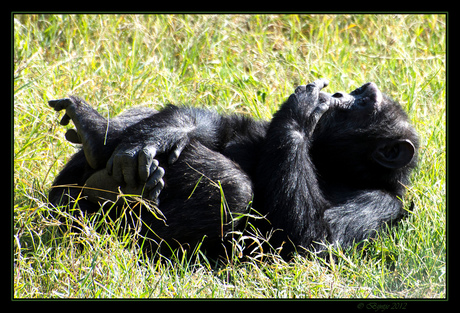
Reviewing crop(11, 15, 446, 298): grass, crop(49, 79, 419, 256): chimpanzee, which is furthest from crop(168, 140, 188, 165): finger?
crop(11, 15, 446, 298): grass

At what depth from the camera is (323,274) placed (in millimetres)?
Result: 3678

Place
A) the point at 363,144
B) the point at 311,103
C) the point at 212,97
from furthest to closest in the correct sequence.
Result: the point at 212,97
the point at 363,144
the point at 311,103

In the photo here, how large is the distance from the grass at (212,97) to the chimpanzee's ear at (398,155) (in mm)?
396

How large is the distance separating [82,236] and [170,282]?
721mm

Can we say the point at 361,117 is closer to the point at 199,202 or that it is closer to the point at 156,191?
the point at 199,202

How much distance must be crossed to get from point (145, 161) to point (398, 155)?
1874 mm

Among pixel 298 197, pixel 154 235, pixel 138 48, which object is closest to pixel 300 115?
pixel 298 197

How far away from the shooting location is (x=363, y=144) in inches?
178

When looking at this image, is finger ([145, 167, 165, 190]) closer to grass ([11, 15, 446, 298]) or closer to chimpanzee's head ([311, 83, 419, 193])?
grass ([11, 15, 446, 298])

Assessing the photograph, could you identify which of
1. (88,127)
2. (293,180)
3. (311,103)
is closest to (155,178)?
(88,127)

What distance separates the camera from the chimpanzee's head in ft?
14.8

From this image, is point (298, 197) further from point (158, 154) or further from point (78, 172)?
point (78, 172)

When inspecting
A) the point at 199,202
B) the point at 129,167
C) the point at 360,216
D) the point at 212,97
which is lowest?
the point at 360,216

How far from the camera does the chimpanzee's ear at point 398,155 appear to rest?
447 centimetres
